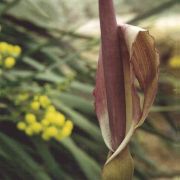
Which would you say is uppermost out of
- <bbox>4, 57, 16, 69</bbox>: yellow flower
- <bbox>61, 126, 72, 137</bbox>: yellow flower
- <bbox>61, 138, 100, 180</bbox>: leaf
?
<bbox>4, 57, 16, 69</bbox>: yellow flower

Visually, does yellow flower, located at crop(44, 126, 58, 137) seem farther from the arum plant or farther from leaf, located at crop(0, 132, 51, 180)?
the arum plant

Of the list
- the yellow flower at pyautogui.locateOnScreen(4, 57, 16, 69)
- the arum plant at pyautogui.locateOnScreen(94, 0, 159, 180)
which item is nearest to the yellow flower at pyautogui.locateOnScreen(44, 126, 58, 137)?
the yellow flower at pyautogui.locateOnScreen(4, 57, 16, 69)

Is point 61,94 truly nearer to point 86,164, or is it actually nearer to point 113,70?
point 86,164

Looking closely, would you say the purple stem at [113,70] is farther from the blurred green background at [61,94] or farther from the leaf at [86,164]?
the leaf at [86,164]

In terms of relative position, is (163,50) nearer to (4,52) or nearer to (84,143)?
(84,143)

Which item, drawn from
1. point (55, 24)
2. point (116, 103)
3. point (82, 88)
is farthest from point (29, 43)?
point (116, 103)

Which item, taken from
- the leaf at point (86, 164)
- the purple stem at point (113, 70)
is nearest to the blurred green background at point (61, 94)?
the leaf at point (86, 164)

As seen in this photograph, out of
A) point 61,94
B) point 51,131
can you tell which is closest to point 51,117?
point 51,131
